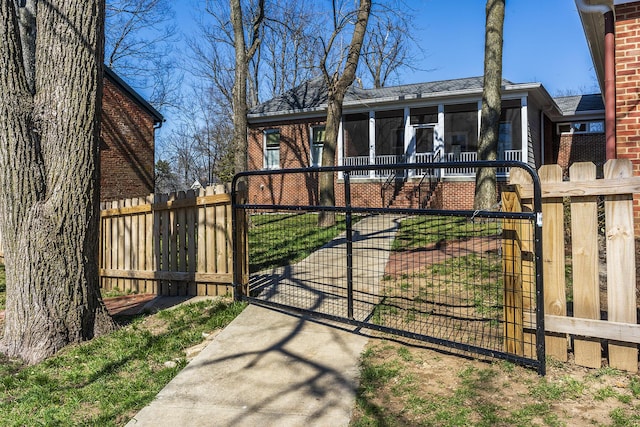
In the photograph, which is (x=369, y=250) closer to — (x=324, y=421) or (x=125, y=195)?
(x=324, y=421)

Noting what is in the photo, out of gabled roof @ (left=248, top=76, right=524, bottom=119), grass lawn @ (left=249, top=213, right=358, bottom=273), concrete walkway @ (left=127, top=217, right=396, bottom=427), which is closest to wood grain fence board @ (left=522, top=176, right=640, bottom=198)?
concrete walkway @ (left=127, top=217, right=396, bottom=427)

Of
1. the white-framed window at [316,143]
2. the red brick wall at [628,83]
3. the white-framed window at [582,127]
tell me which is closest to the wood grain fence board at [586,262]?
the red brick wall at [628,83]

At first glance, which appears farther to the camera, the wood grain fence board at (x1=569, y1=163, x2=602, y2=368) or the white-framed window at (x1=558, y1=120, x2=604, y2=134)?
the white-framed window at (x1=558, y1=120, x2=604, y2=134)

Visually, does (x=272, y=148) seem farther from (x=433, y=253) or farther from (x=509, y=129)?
(x=433, y=253)

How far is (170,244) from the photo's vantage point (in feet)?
20.1

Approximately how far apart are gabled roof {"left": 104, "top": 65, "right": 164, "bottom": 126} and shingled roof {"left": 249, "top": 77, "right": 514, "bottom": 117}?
3912 millimetres

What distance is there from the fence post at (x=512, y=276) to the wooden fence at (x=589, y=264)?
0.03 meters

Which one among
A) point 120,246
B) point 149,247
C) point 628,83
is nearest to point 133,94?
point 120,246

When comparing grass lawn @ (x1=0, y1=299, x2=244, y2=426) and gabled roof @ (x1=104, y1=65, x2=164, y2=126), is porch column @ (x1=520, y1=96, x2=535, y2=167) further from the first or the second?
gabled roof @ (x1=104, y1=65, x2=164, y2=126)

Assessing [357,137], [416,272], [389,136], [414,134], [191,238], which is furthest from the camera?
[389,136]

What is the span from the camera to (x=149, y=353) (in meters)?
4.17

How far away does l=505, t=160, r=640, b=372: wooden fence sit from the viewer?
3.08m

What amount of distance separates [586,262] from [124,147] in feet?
56.2

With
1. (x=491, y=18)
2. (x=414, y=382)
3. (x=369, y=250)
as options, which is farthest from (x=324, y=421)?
(x=491, y=18)
